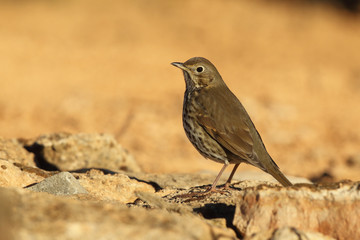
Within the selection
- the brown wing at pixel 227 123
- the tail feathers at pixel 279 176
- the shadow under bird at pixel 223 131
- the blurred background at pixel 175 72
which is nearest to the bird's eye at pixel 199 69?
the shadow under bird at pixel 223 131

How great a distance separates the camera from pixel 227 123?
242 inches

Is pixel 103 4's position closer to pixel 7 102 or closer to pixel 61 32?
pixel 61 32

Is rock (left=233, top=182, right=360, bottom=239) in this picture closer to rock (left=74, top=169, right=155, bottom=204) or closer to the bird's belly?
rock (left=74, top=169, right=155, bottom=204)

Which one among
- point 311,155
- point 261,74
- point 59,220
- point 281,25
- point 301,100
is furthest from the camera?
point 281,25

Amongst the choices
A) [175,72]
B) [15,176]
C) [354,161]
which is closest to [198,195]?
[15,176]

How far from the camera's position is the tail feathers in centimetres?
557

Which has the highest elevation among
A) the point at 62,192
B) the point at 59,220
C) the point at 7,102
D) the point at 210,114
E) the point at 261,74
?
the point at 261,74

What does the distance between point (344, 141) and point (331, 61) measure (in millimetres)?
5829

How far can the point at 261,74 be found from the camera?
14.9m

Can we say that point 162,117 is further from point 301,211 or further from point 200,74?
point 301,211

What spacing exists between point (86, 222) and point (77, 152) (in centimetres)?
410

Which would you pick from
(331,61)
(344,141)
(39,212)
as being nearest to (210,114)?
(39,212)

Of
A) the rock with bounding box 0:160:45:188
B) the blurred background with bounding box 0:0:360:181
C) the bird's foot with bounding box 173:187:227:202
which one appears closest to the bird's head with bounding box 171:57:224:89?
the bird's foot with bounding box 173:187:227:202

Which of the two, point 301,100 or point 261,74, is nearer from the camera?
point 301,100
